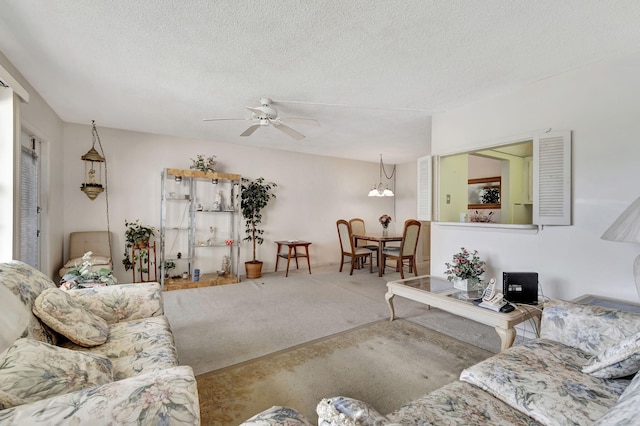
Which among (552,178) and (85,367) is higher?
(552,178)

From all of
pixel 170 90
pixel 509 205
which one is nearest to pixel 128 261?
pixel 170 90

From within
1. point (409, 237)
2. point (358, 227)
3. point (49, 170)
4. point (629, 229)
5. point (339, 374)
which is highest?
point (49, 170)

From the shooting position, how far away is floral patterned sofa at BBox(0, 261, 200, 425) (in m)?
0.76

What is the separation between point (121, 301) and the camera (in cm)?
195

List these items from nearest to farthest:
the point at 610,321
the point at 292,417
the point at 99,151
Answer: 1. the point at 292,417
2. the point at 610,321
3. the point at 99,151

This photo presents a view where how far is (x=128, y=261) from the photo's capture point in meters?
4.18

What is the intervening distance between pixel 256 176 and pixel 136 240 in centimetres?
214

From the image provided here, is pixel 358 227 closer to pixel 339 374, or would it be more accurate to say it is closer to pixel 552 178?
pixel 552 178

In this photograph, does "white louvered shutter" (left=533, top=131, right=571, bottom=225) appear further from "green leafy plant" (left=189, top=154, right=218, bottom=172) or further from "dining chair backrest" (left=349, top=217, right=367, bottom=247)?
"green leafy plant" (left=189, top=154, right=218, bottom=172)

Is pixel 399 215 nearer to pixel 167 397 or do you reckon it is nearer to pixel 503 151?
pixel 503 151

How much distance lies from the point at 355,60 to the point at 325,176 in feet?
12.8

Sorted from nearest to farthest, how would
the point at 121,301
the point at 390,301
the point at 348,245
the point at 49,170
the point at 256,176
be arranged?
the point at 121,301
the point at 390,301
the point at 49,170
the point at 256,176
the point at 348,245

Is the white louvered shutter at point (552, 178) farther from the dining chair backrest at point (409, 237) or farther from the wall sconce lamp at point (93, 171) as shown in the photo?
the wall sconce lamp at point (93, 171)

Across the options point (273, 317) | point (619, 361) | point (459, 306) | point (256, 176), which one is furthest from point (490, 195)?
point (619, 361)
